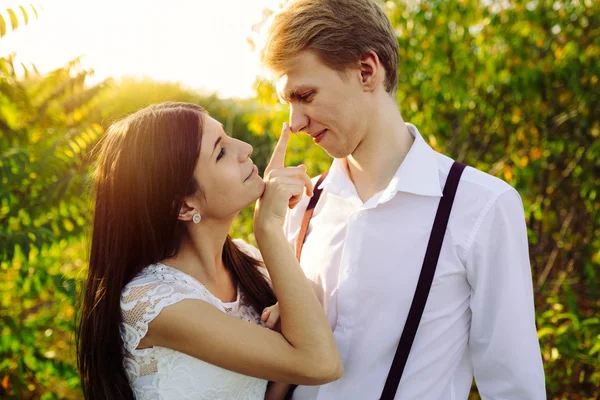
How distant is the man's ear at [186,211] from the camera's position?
239 centimetres

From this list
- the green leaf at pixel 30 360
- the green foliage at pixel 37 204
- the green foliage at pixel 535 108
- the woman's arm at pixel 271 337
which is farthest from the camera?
the green foliage at pixel 535 108

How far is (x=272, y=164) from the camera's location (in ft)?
8.48

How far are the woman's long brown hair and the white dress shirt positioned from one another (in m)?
0.71

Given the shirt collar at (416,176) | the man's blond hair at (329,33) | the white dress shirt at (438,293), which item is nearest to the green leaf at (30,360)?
the white dress shirt at (438,293)

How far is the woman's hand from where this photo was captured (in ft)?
7.64

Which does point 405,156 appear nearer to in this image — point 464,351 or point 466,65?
point 464,351

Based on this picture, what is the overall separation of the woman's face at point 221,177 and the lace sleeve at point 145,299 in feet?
1.09

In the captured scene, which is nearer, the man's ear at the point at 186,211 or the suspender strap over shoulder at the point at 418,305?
the suspender strap over shoulder at the point at 418,305

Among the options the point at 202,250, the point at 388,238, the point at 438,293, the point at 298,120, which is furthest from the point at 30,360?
the point at 438,293

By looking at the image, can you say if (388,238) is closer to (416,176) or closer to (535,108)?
(416,176)

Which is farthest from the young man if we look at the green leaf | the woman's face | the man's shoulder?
the green leaf

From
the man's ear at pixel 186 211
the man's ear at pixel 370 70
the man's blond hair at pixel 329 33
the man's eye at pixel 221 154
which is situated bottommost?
the man's ear at pixel 186 211

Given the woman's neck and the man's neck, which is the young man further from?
the woman's neck

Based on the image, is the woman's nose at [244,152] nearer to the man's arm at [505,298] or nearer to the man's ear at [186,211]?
the man's ear at [186,211]
